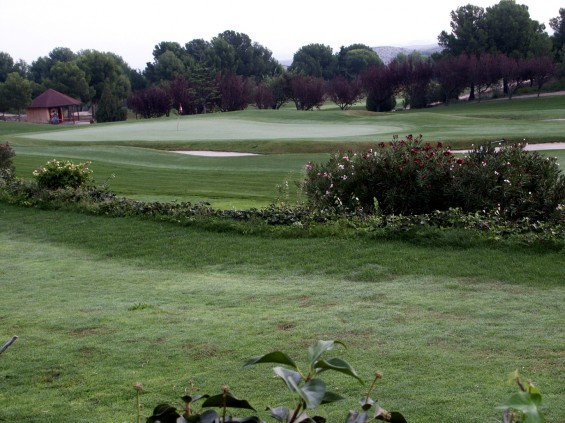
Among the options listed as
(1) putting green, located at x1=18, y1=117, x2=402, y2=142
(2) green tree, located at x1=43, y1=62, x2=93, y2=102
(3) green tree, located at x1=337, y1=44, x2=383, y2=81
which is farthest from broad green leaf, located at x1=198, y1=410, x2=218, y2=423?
(3) green tree, located at x1=337, y1=44, x2=383, y2=81

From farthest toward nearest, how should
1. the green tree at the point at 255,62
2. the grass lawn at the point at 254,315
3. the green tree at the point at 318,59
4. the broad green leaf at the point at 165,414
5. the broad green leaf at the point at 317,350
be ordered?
the green tree at the point at 318,59 → the green tree at the point at 255,62 → the grass lawn at the point at 254,315 → the broad green leaf at the point at 165,414 → the broad green leaf at the point at 317,350

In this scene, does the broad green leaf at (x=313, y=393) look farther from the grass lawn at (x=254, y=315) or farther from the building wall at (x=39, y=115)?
the building wall at (x=39, y=115)

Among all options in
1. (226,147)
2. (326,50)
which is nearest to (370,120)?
(226,147)

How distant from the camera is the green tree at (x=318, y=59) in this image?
13138cm

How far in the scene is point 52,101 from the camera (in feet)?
Answer: 282

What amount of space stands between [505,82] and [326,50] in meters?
64.4

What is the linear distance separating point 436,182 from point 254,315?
22.1 feet

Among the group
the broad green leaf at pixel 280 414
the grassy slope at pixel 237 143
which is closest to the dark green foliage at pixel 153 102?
the grassy slope at pixel 237 143

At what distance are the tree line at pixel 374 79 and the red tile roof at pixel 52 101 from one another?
2.40 meters

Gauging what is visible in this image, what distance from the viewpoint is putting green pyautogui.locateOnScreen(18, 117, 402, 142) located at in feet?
149

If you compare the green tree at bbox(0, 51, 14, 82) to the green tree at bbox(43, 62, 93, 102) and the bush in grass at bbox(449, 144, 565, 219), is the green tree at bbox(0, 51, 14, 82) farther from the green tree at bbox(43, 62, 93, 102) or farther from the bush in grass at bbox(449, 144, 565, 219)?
the bush in grass at bbox(449, 144, 565, 219)

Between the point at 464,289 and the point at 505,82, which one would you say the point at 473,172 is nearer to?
the point at 464,289

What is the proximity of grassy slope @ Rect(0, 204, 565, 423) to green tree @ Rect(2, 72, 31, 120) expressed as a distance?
7964 centimetres

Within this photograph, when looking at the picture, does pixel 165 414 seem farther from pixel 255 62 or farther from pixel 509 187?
pixel 255 62
